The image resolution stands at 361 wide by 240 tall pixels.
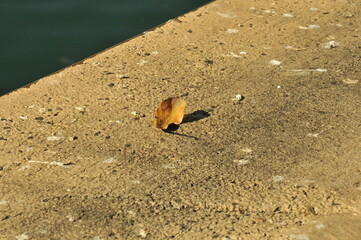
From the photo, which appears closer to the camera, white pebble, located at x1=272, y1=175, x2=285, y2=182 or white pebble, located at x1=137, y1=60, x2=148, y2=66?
white pebble, located at x1=272, y1=175, x2=285, y2=182

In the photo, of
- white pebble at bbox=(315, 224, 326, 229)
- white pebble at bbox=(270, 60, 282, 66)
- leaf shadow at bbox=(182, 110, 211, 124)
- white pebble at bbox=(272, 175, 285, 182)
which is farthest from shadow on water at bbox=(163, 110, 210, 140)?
white pebble at bbox=(315, 224, 326, 229)

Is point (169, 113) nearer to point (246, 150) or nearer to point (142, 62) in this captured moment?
point (246, 150)

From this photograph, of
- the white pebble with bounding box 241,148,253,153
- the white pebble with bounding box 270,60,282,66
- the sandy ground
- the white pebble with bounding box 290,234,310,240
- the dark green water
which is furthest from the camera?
the dark green water

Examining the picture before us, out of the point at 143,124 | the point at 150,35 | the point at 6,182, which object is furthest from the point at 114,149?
the point at 150,35

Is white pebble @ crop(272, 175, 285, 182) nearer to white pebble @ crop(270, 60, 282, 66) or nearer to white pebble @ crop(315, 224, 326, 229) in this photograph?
white pebble @ crop(315, 224, 326, 229)

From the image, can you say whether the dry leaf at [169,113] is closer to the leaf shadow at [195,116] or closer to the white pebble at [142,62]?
the leaf shadow at [195,116]

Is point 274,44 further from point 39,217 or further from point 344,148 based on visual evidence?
point 39,217

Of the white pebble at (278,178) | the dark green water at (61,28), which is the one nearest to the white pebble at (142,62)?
the dark green water at (61,28)
